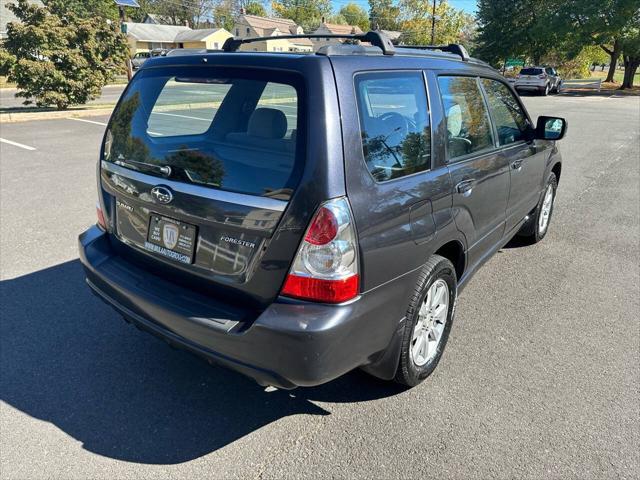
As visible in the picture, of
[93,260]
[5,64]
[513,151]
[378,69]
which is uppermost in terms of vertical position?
[5,64]

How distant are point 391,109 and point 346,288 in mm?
1059

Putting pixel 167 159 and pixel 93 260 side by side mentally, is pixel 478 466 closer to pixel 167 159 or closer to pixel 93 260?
pixel 167 159

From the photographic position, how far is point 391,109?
2.64 meters

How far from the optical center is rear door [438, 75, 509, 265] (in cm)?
299

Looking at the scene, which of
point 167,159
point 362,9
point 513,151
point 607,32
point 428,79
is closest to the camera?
point 167,159

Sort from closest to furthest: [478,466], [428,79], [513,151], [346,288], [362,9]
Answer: [346,288] < [478,466] < [428,79] < [513,151] < [362,9]

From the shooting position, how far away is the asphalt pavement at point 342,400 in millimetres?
2385

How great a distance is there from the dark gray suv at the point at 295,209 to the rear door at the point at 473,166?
0.07 ft

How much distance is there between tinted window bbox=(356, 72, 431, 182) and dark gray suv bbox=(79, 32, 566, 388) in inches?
0.4

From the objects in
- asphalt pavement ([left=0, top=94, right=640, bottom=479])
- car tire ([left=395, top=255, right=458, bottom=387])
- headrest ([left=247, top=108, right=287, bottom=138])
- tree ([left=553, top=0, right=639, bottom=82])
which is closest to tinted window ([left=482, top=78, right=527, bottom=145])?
asphalt pavement ([left=0, top=94, right=640, bottom=479])

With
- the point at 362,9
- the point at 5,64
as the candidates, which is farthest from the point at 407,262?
the point at 362,9

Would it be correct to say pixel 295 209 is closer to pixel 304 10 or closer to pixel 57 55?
pixel 57 55

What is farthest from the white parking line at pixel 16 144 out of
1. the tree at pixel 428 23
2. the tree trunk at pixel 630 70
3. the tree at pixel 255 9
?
the tree at pixel 255 9

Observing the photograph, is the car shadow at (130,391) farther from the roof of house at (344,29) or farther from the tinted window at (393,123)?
the roof of house at (344,29)
